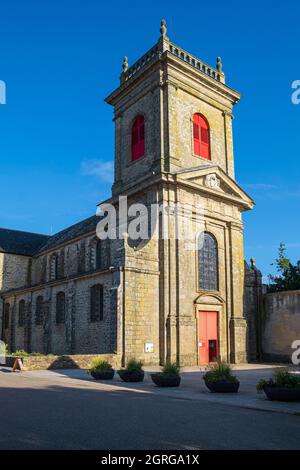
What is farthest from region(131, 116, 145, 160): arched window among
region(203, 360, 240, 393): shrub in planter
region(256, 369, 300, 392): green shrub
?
region(256, 369, 300, 392): green shrub

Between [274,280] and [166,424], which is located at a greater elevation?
[274,280]

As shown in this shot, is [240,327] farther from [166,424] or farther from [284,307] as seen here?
[166,424]

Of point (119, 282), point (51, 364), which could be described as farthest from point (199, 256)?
point (51, 364)

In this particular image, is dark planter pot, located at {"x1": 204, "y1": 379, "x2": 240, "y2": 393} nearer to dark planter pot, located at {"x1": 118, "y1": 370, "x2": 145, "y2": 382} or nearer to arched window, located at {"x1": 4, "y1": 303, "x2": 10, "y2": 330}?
dark planter pot, located at {"x1": 118, "y1": 370, "x2": 145, "y2": 382}

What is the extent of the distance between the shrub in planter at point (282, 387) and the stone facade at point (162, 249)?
10.7 meters

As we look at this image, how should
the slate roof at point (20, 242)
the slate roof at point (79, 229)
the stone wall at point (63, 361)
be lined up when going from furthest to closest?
the slate roof at point (20, 242) < the slate roof at point (79, 229) < the stone wall at point (63, 361)

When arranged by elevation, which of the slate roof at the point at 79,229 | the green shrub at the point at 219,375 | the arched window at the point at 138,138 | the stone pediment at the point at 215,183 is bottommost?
the green shrub at the point at 219,375

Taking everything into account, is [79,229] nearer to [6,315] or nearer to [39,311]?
[39,311]

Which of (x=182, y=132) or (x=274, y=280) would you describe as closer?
(x=182, y=132)

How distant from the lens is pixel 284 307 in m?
28.3

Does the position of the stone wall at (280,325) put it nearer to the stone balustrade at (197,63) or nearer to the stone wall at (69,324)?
the stone wall at (69,324)

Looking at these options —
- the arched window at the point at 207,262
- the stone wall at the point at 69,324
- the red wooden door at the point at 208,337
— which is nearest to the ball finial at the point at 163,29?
the arched window at the point at 207,262

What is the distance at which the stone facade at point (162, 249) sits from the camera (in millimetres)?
22609

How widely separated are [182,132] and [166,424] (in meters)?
21.1
